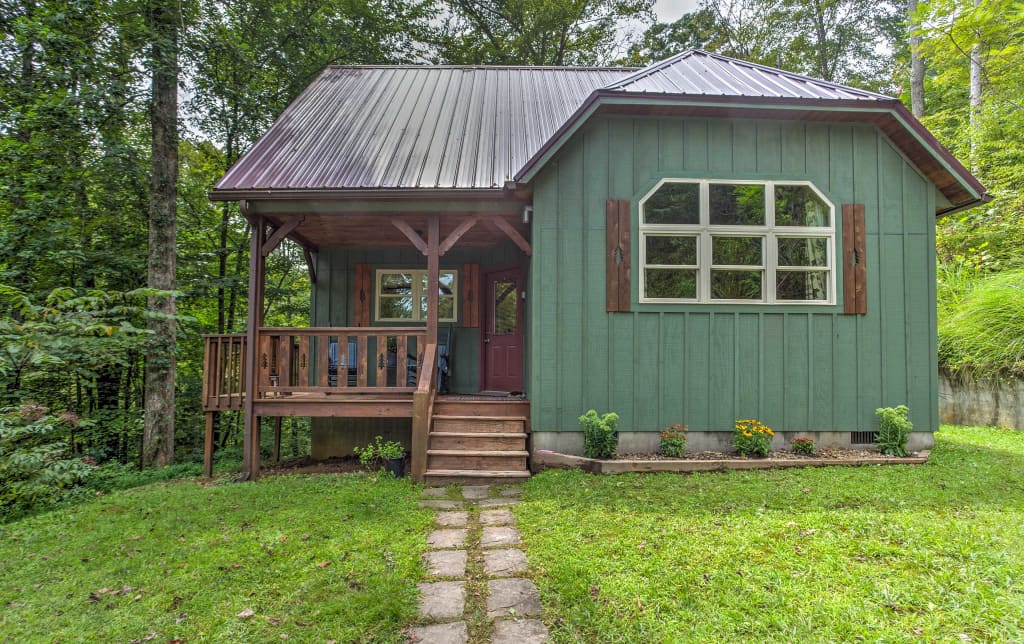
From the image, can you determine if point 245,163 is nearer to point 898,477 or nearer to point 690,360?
point 690,360

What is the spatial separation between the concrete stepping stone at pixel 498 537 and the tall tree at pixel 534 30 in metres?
13.6

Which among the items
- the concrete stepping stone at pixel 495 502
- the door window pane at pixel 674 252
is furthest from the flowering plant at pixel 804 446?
the concrete stepping stone at pixel 495 502

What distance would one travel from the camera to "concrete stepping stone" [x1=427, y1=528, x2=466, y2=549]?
3.20m

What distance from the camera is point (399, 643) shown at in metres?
2.10

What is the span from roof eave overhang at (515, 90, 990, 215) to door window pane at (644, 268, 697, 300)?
172 cm

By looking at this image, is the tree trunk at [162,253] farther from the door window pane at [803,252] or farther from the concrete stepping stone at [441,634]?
the door window pane at [803,252]

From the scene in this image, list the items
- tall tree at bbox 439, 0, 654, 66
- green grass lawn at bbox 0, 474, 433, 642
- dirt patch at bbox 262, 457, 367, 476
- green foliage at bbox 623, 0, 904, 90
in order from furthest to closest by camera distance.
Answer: green foliage at bbox 623, 0, 904, 90, tall tree at bbox 439, 0, 654, 66, dirt patch at bbox 262, 457, 367, 476, green grass lawn at bbox 0, 474, 433, 642

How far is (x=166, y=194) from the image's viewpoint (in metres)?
7.62

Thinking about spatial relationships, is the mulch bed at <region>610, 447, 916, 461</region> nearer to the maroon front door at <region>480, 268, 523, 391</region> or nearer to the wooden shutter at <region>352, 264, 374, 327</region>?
the maroon front door at <region>480, 268, 523, 391</region>

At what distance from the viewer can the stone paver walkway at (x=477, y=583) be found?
7.17 feet

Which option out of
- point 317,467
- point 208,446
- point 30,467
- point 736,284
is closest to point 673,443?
point 736,284

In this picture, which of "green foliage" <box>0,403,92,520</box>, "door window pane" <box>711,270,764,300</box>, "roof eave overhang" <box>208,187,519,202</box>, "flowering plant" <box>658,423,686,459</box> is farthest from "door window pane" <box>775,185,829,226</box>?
"green foliage" <box>0,403,92,520</box>

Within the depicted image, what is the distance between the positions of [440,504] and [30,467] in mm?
3529

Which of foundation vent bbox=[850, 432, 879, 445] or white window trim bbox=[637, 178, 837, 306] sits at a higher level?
white window trim bbox=[637, 178, 837, 306]
